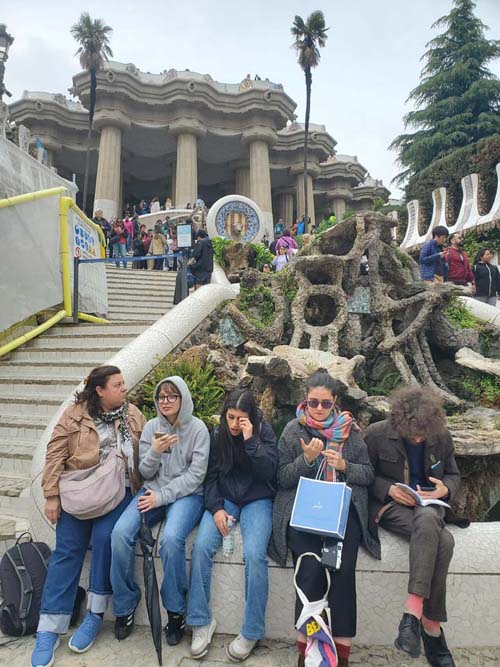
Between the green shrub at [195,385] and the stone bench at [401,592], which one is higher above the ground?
the green shrub at [195,385]

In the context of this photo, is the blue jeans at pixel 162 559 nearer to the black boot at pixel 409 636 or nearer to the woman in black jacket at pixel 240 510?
the woman in black jacket at pixel 240 510

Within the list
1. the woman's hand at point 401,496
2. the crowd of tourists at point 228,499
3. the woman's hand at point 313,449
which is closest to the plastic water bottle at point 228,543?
the crowd of tourists at point 228,499

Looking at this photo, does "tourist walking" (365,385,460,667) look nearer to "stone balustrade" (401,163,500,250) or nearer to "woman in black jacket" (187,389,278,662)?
"woman in black jacket" (187,389,278,662)

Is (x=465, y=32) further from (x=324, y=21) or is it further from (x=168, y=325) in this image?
(x=168, y=325)

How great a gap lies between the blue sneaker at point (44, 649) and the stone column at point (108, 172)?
25592 mm

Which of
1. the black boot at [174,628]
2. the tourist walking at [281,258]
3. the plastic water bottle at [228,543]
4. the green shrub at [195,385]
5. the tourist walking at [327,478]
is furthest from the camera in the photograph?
the tourist walking at [281,258]

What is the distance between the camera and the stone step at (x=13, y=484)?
384 cm

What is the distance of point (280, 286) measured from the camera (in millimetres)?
6023

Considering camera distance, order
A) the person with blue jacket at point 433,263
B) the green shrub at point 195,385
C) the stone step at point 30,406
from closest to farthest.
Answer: the green shrub at point 195,385
the stone step at point 30,406
the person with blue jacket at point 433,263

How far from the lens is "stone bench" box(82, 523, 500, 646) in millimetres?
2553

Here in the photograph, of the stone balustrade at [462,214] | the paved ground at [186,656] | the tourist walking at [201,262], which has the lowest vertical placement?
the paved ground at [186,656]

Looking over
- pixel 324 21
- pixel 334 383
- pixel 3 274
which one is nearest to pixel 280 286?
pixel 334 383

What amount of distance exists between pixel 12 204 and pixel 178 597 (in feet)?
19.1

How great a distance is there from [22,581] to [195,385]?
210 cm
